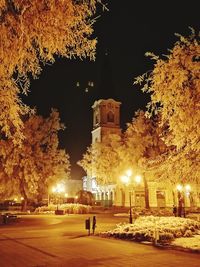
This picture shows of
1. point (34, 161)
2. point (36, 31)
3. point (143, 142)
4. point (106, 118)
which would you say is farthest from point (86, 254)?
point (106, 118)

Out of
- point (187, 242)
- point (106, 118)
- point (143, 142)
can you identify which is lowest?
point (187, 242)

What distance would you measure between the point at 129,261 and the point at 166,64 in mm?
7175

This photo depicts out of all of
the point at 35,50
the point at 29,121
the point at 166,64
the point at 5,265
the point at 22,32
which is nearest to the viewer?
the point at 22,32

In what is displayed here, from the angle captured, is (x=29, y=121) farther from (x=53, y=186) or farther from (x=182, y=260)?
(x=182, y=260)

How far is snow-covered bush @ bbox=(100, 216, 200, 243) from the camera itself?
15945mm

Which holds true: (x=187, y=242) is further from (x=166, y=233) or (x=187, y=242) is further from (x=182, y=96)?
(x=182, y=96)

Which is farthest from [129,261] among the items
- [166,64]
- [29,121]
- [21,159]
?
[29,121]

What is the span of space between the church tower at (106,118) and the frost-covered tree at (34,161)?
3724 centimetres

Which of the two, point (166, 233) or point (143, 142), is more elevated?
point (143, 142)

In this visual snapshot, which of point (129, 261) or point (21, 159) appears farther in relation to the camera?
point (21, 159)

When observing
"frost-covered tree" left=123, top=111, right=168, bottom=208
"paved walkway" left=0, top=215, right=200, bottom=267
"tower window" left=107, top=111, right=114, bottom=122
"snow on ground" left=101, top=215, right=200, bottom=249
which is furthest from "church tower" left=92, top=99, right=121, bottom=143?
"paved walkway" left=0, top=215, right=200, bottom=267

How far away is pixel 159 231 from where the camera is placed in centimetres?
1647

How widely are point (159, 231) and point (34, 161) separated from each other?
2714cm

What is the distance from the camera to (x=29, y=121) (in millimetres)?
43125
